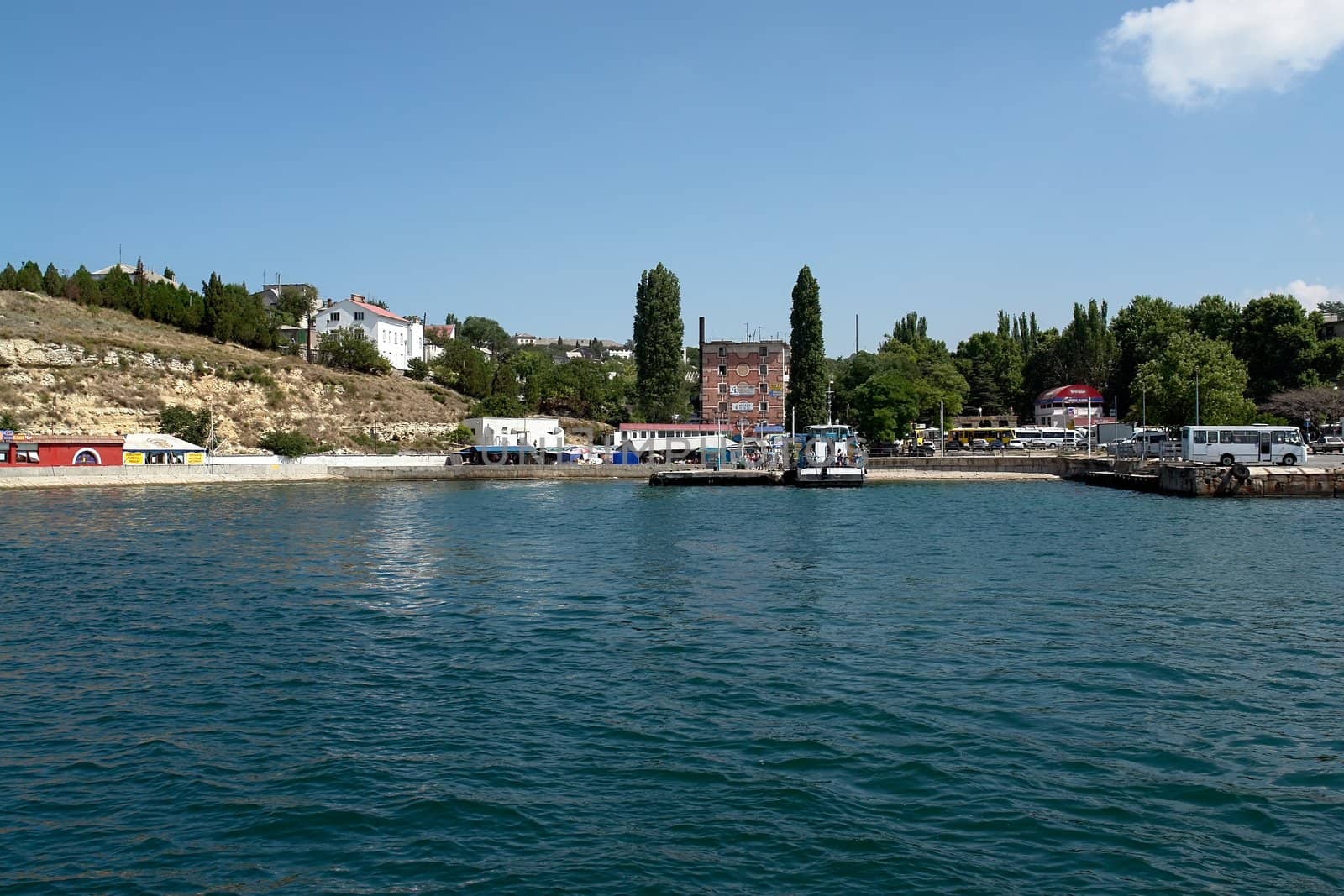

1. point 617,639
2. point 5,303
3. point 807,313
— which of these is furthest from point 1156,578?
point 5,303

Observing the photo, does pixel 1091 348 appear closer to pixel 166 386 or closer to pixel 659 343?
pixel 659 343

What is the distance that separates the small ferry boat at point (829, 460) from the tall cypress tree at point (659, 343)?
2062 cm

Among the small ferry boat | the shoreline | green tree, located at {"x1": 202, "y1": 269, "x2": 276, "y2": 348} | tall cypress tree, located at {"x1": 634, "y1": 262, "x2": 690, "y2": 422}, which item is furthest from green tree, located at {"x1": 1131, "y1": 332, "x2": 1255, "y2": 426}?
green tree, located at {"x1": 202, "y1": 269, "x2": 276, "y2": 348}

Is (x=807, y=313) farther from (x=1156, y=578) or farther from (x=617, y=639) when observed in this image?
(x=617, y=639)

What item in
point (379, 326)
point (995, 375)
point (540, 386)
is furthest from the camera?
point (995, 375)

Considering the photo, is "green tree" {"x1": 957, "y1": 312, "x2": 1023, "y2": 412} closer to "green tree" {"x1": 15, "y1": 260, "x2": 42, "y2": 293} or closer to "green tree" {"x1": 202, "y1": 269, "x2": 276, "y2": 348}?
"green tree" {"x1": 202, "y1": 269, "x2": 276, "y2": 348}

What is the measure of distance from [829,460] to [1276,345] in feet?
173

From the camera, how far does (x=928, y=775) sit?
12.3 m

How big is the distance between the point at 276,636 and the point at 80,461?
58.8m

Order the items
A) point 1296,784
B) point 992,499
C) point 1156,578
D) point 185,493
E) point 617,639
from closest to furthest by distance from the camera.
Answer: point 1296,784, point 617,639, point 1156,578, point 992,499, point 185,493

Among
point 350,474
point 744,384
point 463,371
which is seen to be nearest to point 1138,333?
point 744,384

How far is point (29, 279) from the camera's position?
107875mm

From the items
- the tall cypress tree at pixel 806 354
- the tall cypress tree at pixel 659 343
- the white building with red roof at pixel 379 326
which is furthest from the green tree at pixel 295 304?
the tall cypress tree at pixel 806 354

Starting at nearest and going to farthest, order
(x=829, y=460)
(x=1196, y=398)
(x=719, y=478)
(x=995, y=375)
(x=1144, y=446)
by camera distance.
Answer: (x=719, y=478)
(x=829, y=460)
(x=1144, y=446)
(x=1196, y=398)
(x=995, y=375)
